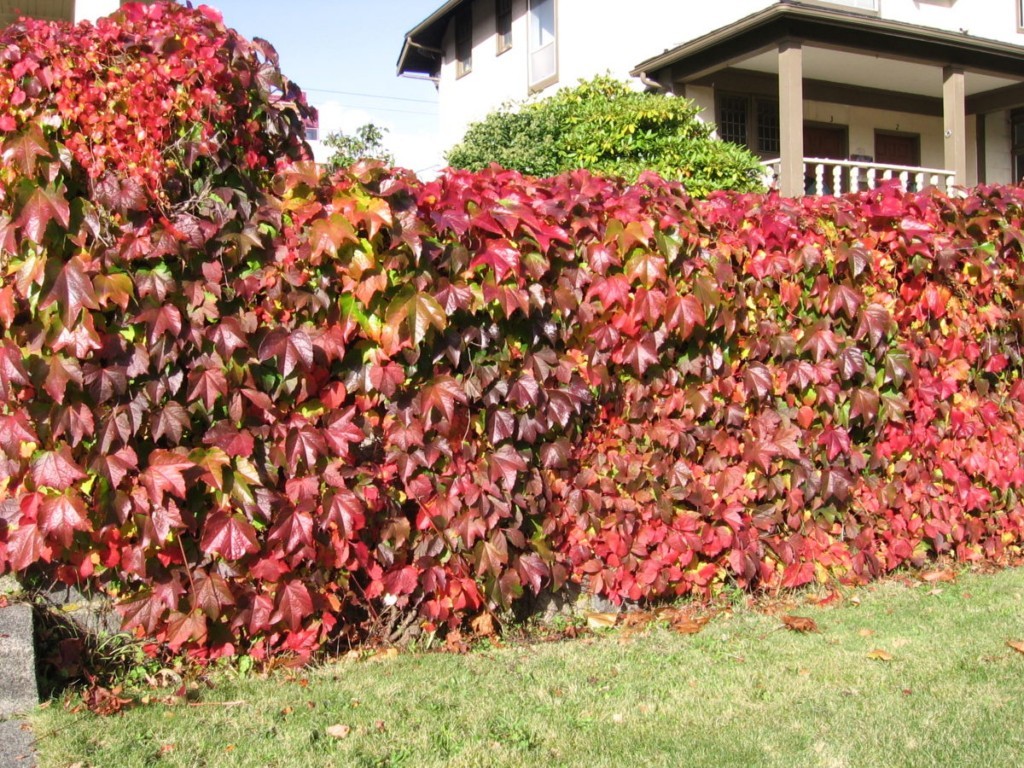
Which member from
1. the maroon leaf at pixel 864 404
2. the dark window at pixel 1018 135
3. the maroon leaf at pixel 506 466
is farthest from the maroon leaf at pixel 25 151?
the dark window at pixel 1018 135

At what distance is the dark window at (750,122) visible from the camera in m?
15.3

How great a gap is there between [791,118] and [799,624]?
32.3 ft

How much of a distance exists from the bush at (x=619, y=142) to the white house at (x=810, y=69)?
5.17 ft

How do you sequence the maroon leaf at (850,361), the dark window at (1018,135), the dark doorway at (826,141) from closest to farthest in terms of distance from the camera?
1. the maroon leaf at (850,361)
2. the dark doorway at (826,141)
3. the dark window at (1018,135)

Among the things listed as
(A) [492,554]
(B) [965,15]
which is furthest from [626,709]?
(B) [965,15]

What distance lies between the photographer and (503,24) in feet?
60.0

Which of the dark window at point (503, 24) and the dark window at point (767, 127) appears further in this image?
the dark window at point (503, 24)

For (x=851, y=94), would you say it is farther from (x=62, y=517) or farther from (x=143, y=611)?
(x=62, y=517)

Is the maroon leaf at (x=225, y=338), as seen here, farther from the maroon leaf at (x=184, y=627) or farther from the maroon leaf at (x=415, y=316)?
the maroon leaf at (x=184, y=627)

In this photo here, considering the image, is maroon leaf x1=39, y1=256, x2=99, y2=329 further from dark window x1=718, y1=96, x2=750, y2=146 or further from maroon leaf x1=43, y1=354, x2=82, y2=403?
dark window x1=718, y1=96, x2=750, y2=146

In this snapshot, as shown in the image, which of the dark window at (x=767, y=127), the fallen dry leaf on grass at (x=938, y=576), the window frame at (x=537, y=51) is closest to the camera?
the fallen dry leaf on grass at (x=938, y=576)

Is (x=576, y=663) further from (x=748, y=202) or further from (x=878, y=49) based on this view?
(x=878, y=49)

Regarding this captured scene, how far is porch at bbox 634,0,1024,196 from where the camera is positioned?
42.3 ft

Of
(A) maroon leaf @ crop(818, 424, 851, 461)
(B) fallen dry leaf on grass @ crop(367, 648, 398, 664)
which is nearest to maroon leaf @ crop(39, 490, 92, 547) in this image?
(B) fallen dry leaf on grass @ crop(367, 648, 398, 664)
